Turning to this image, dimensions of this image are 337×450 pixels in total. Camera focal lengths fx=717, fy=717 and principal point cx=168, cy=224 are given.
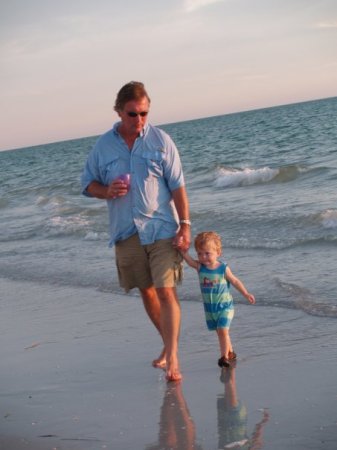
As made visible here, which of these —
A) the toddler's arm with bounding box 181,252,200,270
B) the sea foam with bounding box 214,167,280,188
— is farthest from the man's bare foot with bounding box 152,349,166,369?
the sea foam with bounding box 214,167,280,188

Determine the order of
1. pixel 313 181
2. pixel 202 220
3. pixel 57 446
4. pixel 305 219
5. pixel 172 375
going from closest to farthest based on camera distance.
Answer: pixel 57 446
pixel 172 375
pixel 305 219
pixel 202 220
pixel 313 181

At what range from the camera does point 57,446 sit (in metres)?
3.56

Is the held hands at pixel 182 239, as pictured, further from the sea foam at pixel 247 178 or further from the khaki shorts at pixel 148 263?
the sea foam at pixel 247 178

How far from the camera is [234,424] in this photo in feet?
11.9

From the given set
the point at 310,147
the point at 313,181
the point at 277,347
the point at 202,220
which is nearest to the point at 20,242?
the point at 202,220

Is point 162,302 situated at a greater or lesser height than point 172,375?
greater

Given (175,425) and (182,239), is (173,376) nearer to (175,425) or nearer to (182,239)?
(175,425)

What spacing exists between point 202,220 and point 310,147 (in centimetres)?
1460

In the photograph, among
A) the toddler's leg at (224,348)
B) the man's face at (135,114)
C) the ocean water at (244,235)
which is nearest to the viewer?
the man's face at (135,114)

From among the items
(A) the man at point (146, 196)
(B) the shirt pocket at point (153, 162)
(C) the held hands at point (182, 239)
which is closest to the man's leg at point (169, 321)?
(A) the man at point (146, 196)

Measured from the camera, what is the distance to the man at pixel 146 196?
438cm

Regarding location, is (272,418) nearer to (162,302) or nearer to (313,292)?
(162,302)

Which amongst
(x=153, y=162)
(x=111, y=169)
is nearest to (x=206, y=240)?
(x=153, y=162)

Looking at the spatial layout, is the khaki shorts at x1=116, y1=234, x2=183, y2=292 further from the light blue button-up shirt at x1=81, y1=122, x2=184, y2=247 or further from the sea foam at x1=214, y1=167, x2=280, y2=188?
the sea foam at x1=214, y1=167, x2=280, y2=188
